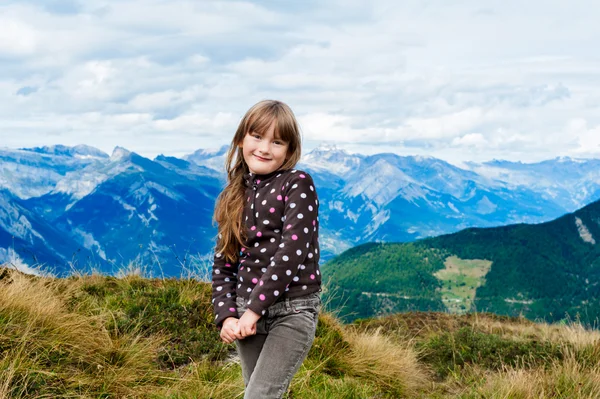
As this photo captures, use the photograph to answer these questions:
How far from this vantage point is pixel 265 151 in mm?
3271

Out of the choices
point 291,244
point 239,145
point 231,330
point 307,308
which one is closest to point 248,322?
point 231,330

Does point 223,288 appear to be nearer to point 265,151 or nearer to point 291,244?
point 291,244

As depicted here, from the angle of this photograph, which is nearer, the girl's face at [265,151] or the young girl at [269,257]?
the young girl at [269,257]

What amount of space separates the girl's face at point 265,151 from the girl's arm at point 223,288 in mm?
678

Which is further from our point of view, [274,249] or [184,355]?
[184,355]

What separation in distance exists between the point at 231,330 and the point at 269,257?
51 cm

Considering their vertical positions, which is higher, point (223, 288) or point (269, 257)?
point (269, 257)

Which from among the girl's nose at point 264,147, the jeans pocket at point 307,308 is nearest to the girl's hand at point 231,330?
the jeans pocket at point 307,308

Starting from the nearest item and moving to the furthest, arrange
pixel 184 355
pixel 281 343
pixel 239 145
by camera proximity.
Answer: pixel 281 343
pixel 239 145
pixel 184 355

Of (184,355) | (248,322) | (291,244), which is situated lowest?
(184,355)

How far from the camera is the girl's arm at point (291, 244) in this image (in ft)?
9.53

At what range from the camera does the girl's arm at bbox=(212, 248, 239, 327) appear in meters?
3.21


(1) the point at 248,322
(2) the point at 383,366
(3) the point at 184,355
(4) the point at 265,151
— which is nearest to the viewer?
(1) the point at 248,322

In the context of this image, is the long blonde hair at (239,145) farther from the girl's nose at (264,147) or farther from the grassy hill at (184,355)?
the grassy hill at (184,355)
